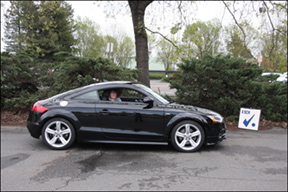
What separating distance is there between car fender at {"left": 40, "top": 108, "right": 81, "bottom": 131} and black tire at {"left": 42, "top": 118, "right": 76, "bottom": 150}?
0.22 feet

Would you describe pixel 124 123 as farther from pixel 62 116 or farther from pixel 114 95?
pixel 62 116

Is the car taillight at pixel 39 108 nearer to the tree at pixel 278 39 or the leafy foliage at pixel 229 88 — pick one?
the leafy foliage at pixel 229 88

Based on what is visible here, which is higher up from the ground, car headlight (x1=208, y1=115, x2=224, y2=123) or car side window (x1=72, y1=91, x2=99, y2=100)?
car side window (x1=72, y1=91, x2=99, y2=100)

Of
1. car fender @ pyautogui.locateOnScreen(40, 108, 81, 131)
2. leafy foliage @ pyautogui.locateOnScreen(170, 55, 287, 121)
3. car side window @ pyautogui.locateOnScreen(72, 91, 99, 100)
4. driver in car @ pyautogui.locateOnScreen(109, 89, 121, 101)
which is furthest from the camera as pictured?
leafy foliage @ pyautogui.locateOnScreen(170, 55, 287, 121)

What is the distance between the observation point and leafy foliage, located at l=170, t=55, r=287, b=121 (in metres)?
7.01

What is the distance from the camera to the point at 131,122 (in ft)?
14.9

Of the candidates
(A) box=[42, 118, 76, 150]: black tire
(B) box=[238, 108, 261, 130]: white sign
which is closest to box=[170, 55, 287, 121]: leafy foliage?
(B) box=[238, 108, 261, 130]: white sign

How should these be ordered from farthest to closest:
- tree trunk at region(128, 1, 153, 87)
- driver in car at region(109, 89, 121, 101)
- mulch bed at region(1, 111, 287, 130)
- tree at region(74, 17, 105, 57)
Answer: tree at region(74, 17, 105, 57)
tree trunk at region(128, 1, 153, 87)
mulch bed at region(1, 111, 287, 130)
driver in car at region(109, 89, 121, 101)

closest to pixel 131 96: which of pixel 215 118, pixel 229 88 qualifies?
pixel 215 118

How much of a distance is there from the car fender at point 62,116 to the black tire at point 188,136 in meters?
2.04

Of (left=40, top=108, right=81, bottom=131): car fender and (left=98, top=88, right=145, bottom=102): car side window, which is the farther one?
(left=98, top=88, right=145, bottom=102): car side window

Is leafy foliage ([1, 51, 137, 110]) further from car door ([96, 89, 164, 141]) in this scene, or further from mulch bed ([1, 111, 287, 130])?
car door ([96, 89, 164, 141])

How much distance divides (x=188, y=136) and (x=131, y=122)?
1225 mm

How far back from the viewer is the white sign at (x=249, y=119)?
21.3ft
